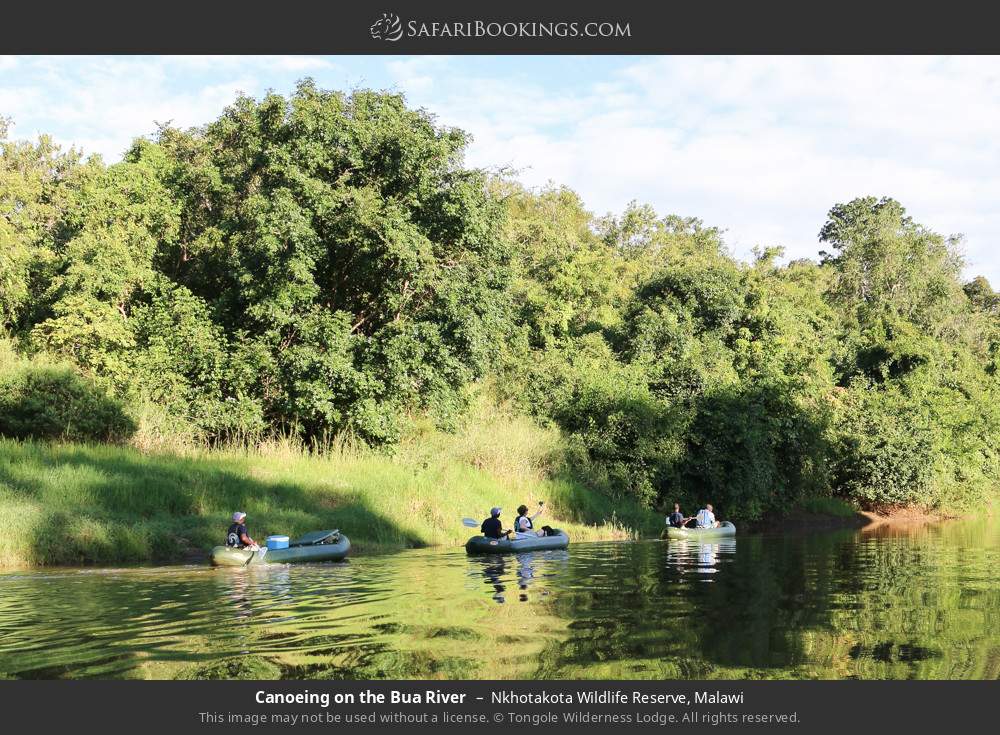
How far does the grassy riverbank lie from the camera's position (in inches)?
809

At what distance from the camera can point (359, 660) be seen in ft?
33.1

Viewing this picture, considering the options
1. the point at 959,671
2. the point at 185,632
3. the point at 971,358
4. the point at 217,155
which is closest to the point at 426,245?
the point at 217,155

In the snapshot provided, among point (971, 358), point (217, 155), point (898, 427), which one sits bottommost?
point (898, 427)

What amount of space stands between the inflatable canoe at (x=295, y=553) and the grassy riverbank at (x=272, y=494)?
2670 millimetres

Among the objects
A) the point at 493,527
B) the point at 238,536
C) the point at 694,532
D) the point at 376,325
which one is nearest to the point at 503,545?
the point at 493,527

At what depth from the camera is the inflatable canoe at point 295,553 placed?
61.2 feet

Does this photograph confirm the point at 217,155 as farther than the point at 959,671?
Yes

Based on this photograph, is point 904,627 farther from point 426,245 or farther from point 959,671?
point 426,245

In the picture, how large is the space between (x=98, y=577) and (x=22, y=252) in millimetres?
17434

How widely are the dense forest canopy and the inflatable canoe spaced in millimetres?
8464

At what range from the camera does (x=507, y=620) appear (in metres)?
12.7

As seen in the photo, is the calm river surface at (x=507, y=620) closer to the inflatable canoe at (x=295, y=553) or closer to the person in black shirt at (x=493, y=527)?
the inflatable canoe at (x=295, y=553)
